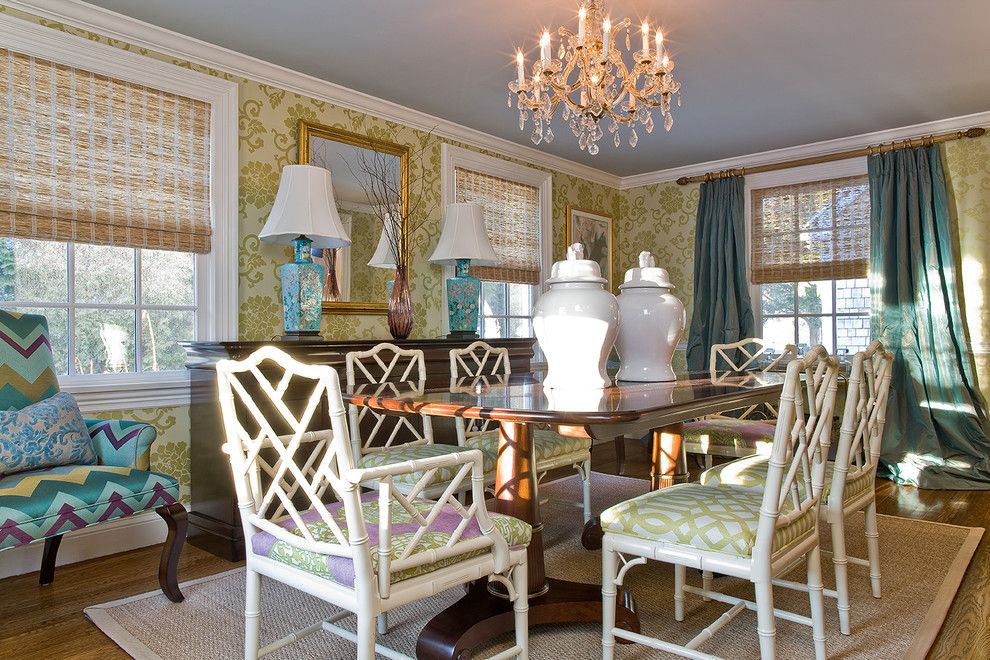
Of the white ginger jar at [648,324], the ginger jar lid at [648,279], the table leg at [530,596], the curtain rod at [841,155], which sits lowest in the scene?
the table leg at [530,596]

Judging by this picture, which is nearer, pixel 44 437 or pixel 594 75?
pixel 44 437

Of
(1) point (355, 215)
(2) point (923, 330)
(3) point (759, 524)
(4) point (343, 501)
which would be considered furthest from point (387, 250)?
(2) point (923, 330)

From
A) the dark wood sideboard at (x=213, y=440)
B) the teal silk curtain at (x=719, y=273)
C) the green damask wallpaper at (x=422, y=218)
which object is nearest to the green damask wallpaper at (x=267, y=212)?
the green damask wallpaper at (x=422, y=218)

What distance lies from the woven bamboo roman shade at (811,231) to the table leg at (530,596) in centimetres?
366

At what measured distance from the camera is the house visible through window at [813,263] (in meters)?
4.84

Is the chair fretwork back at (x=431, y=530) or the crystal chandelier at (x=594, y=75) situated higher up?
the crystal chandelier at (x=594, y=75)

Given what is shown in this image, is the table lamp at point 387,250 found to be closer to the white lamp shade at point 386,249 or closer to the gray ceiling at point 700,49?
the white lamp shade at point 386,249

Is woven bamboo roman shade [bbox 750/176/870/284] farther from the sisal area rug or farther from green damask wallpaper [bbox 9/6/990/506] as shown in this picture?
the sisal area rug

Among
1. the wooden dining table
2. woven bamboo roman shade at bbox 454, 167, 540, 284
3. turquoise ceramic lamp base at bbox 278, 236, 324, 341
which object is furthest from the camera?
woven bamboo roman shade at bbox 454, 167, 540, 284

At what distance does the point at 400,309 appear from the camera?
360cm

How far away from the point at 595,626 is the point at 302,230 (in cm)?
210

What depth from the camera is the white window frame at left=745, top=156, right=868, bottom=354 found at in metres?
4.83

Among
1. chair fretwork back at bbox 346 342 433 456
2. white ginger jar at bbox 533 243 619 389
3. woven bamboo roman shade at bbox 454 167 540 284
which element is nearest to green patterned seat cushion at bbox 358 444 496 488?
chair fretwork back at bbox 346 342 433 456

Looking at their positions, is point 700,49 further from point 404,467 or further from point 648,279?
point 404,467
